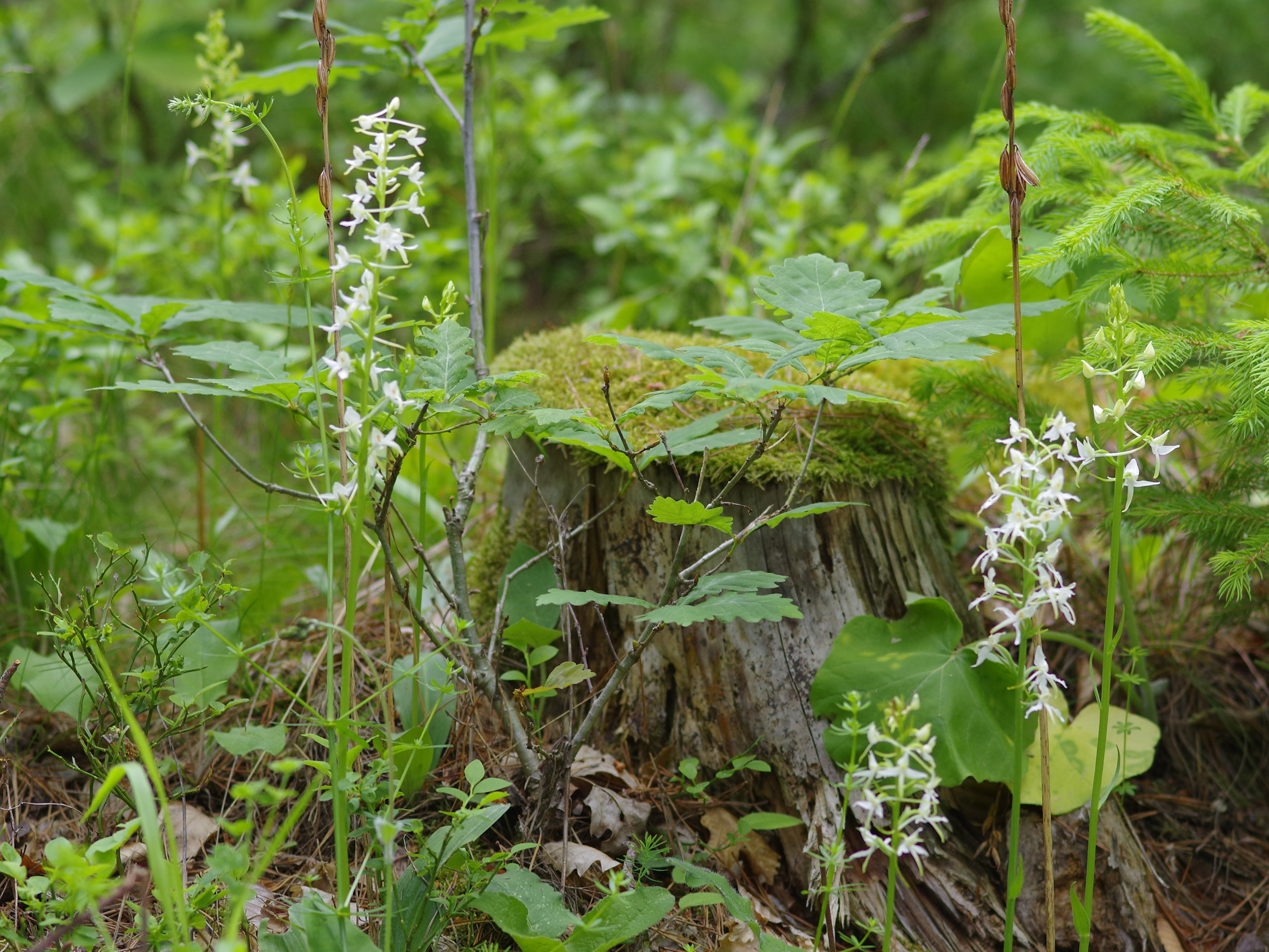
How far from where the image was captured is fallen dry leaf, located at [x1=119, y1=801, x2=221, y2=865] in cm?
161

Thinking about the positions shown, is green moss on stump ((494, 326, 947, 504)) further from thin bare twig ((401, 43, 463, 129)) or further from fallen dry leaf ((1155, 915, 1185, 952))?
fallen dry leaf ((1155, 915, 1185, 952))

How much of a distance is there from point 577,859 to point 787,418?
1.04 meters

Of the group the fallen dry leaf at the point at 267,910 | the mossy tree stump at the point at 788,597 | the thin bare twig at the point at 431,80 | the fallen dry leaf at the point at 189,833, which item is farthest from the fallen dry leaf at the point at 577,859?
the thin bare twig at the point at 431,80

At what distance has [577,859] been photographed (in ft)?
5.24

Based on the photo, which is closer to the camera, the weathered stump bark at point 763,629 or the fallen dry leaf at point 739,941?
the fallen dry leaf at point 739,941

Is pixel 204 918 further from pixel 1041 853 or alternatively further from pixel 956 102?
pixel 956 102

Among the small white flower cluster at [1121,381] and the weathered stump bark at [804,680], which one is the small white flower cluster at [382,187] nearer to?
the weathered stump bark at [804,680]

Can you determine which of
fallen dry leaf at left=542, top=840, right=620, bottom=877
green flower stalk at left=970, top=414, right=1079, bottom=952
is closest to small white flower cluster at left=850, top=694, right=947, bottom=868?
green flower stalk at left=970, top=414, right=1079, bottom=952

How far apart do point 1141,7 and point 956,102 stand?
120 centimetres

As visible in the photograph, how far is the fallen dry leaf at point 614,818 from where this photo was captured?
1687 millimetres

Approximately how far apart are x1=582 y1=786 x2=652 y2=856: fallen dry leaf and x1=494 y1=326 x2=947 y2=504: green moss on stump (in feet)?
2.27

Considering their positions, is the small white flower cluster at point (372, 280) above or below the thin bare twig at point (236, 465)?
above

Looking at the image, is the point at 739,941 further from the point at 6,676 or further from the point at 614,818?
the point at 6,676

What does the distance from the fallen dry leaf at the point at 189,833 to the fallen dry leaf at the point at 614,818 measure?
715mm
